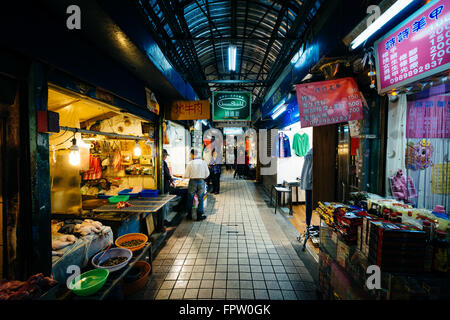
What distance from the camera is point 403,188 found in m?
2.98

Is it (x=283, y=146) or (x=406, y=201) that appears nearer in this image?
(x=406, y=201)

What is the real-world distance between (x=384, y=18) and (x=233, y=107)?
536cm

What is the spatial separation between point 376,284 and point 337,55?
3755mm

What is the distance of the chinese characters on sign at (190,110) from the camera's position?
539 centimetres

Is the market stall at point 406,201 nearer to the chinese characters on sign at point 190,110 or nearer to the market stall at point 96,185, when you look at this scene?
the market stall at point 96,185

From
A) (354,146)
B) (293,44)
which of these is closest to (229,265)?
(354,146)

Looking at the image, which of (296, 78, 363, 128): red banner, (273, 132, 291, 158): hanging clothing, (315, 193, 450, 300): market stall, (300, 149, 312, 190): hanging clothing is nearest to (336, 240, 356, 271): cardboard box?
(315, 193, 450, 300): market stall

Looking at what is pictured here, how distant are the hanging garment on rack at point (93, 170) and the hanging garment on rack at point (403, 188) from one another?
832 cm

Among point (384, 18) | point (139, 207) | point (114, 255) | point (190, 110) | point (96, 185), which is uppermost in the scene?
point (384, 18)

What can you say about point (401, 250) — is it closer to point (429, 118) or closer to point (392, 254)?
point (392, 254)

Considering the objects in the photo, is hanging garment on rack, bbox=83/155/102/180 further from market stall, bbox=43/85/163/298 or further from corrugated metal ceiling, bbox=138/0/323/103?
corrugated metal ceiling, bbox=138/0/323/103

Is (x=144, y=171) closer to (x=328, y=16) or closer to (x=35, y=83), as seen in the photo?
(x=35, y=83)

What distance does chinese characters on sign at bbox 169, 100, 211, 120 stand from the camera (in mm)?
5387

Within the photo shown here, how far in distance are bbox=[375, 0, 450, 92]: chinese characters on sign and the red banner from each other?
60 centimetres
